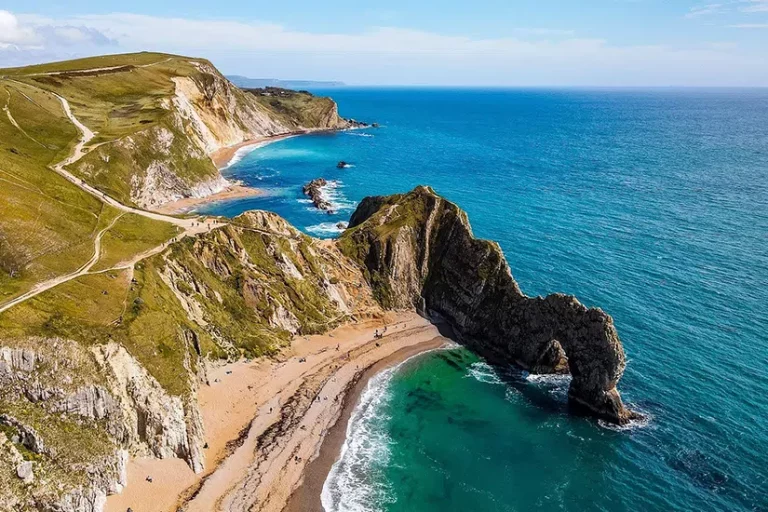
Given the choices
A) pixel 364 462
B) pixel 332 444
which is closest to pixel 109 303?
pixel 332 444

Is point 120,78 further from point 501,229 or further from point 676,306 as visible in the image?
point 676,306

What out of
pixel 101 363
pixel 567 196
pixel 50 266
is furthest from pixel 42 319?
pixel 567 196

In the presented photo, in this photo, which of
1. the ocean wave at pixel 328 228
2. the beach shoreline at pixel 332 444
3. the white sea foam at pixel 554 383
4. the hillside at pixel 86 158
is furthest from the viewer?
the ocean wave at pixel 328 228

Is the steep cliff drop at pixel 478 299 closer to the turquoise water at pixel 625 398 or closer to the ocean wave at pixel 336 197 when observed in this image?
the turquoise water at pixel 625 398

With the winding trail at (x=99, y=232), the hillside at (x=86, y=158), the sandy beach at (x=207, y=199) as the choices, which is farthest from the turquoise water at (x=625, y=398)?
the hillside at (x=86, y=158)

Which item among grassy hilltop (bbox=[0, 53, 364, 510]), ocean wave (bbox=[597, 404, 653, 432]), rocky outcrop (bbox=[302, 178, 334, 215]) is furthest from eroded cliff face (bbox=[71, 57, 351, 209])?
ocean wave (bbox=[597, 404, 653, 432])

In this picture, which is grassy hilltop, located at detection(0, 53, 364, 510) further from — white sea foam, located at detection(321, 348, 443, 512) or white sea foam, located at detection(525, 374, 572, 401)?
white sea foam, located at detection(525, 374, 572, 401)
